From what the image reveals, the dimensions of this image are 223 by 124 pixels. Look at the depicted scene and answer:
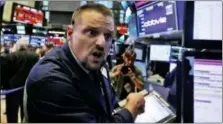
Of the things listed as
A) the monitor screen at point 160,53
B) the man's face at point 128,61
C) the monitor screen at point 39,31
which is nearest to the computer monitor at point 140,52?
the monitor screen at point 160,53

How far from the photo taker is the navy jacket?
1.33 m

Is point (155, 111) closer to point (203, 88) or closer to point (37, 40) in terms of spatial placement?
point (203, 88)

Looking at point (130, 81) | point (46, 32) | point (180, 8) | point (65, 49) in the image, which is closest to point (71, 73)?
point (65, 49)

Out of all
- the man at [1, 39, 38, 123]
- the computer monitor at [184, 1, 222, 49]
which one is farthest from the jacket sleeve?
the man at [1, 39, 38, 123]

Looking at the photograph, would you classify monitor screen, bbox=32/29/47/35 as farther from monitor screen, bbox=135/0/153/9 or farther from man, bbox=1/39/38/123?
monitor screen, bbox=135/0/153/9

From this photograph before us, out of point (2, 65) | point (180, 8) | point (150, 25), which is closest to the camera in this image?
point (180, 8)

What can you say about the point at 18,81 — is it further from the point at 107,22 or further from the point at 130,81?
the point at 107,22

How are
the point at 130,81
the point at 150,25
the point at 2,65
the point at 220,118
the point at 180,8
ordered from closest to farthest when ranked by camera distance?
the point at 220,118 → the point at 180,8 → the point at 150,25 → the point at 130,81 → the point at 2,65

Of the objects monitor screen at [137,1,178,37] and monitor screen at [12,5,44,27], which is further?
monitor screen at [12,5,44,27]

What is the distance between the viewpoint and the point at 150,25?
2.57 meters

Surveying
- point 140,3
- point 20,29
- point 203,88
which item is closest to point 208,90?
point 203,88

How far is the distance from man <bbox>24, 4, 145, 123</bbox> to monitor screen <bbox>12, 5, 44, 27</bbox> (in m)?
10.4

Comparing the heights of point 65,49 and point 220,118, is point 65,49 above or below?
above

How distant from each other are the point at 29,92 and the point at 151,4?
1501 mm
